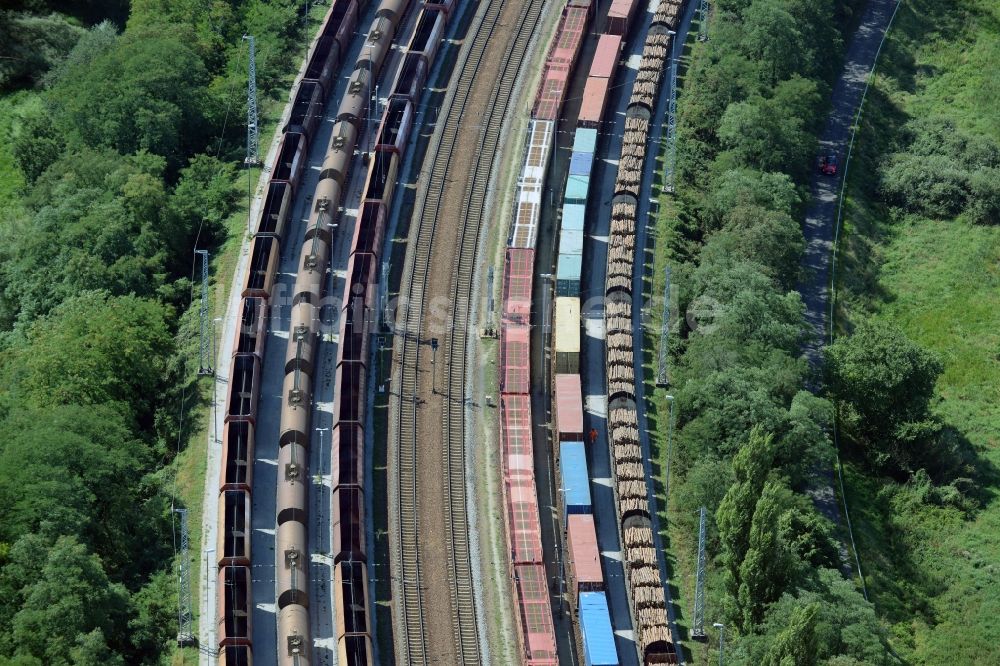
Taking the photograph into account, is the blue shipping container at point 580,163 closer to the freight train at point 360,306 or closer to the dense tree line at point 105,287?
the freight train at point 360,306

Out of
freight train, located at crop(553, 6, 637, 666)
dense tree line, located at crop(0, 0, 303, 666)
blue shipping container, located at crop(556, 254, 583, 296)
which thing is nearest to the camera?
dense tree line, located at crop(0, 0, 303, 666)

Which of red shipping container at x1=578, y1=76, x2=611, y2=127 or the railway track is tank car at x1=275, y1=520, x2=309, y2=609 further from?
red shipping container at x1=578, y1=76, x2=611, y2=127

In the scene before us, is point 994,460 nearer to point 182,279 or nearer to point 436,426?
point 436,426

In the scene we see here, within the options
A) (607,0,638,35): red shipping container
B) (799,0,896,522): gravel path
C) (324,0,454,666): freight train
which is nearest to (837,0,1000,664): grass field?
(799,0,896,522): gravel path

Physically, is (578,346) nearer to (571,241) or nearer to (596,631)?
(571,241)

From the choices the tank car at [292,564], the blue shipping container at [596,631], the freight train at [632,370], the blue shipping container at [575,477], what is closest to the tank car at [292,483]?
the tank car at [292,564]

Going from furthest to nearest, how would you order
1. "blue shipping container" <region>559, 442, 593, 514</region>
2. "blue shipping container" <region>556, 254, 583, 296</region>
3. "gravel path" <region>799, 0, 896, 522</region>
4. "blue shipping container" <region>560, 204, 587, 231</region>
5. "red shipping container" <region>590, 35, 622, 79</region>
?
"red shipping container" <region>590, 35, 622, 79</region>, "blue shipping container" <region>560, 204, 587, 231</region>, "gravel path" <region>799, 0, 896, 522</region>, "blue shipping container" <region>556, 254, 583, 296</region>, "blue shipping container" <region>559, 442, 593, 514</region>

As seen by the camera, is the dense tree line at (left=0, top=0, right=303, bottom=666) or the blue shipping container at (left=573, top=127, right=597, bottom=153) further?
the blue shipping container at (left=573, top=127, right=597, bottom=153)
